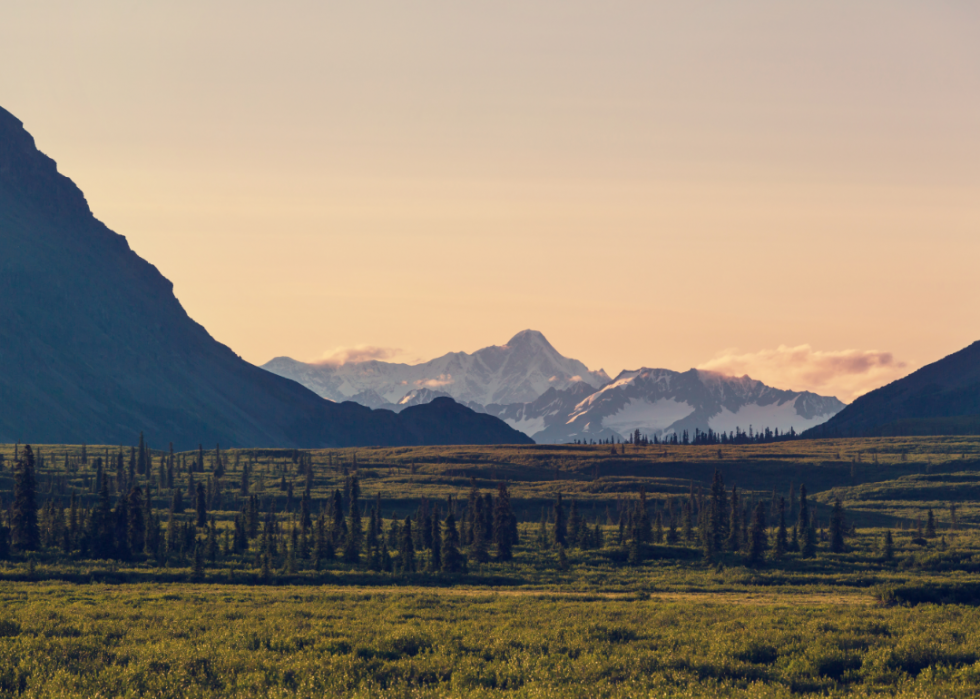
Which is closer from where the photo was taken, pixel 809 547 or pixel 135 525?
pixel 135 525

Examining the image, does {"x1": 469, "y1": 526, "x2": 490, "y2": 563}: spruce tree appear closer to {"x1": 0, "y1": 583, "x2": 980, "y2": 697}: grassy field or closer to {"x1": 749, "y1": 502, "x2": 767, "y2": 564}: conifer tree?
{"x1": 749, "y1": 502, "x2": 767, "y2": 564}: conifer tree

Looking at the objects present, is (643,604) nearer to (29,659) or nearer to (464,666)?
Answer: (464,666)

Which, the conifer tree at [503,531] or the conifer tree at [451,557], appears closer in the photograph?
the conifer tree at [451,557]

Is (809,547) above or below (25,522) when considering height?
below

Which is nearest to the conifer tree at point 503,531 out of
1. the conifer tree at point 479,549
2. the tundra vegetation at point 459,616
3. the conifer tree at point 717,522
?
the tundra vegetation at point 459,616

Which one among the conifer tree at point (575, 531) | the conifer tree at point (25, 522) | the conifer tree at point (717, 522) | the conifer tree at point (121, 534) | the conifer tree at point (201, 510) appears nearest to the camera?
the conifer tree at point (121, 534)

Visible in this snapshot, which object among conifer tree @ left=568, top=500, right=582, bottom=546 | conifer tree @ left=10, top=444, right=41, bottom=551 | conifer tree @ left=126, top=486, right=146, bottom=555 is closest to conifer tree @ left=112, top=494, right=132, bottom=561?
conifer tree @ left=126, top=486, right=146, bottom=555

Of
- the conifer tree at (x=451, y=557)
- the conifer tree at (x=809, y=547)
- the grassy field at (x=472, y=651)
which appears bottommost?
the conifer tree at (x=809, y=547)

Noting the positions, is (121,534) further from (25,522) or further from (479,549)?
(479,549)

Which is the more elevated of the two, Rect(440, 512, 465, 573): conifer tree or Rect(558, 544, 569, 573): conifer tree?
Rect(440, 512, 465, 573): conifer tree

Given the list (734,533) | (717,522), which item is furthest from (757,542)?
(734,533)

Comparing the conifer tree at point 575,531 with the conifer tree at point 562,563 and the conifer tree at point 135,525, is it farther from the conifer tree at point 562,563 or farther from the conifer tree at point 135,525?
the conifer tree at point 135,525

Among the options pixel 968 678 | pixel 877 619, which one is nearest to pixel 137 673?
pixel 968 678

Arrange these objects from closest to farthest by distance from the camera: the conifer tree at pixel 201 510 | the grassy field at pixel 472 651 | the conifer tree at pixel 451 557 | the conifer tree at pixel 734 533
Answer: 1. the grassy field at pixel 472 651
2. the conifer tree at pixel 451 557
3. the conifer tree at pixel 734 533
4. the conifer tree at pixel 201 510
